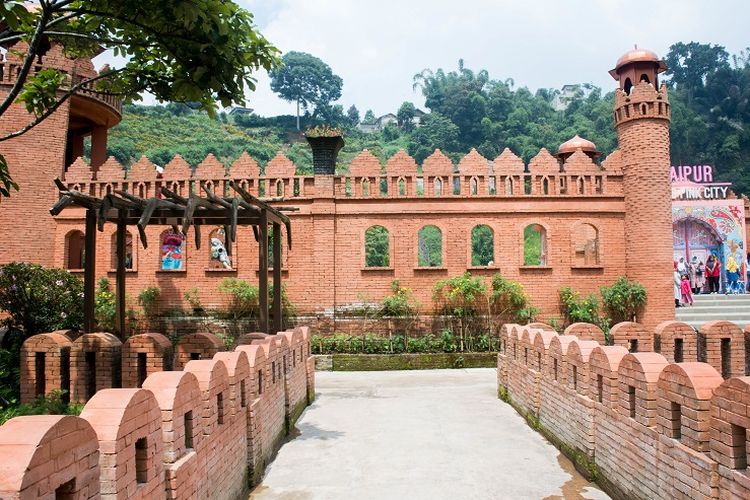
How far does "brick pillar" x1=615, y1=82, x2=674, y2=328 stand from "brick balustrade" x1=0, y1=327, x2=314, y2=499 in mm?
11358

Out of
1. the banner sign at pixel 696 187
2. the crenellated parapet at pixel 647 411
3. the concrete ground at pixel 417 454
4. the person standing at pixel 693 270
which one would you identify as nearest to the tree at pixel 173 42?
the concrete ground at pixel 417 454

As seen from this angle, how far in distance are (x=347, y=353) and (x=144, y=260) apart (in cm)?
697

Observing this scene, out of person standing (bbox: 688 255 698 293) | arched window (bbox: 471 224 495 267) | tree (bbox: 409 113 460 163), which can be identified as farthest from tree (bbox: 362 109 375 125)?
person standing (bbox: 688 255 698 293)

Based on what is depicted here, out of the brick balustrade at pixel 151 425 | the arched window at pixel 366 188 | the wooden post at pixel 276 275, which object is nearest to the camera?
the brick balustrade at pixel 151 425

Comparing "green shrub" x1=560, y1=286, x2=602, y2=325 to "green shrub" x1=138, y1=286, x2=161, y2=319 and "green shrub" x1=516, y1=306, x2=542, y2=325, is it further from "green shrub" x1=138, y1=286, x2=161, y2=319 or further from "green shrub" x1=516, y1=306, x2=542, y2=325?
"green shrub" x1=138, y1=286, x2=161, y2=319

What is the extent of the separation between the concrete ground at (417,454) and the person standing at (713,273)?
17068mm

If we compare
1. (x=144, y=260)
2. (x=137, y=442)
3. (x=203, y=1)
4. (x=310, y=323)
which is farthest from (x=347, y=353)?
(x=137, y=442)

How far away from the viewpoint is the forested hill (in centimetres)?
5691

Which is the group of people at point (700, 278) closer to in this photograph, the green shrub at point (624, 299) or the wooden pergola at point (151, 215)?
the green shrub at point (624, 299)

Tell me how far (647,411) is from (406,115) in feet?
265

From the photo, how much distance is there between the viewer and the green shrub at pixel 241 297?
16812mm

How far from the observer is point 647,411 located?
5.28 metres

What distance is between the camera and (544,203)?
17.2 meters

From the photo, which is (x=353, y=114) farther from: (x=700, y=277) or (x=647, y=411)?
(x=647, y=411)
